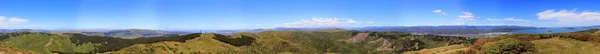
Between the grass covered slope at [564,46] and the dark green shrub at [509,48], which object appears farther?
the dark green shrub at [509,48]

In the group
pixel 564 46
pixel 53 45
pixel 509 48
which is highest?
pixel 53 45

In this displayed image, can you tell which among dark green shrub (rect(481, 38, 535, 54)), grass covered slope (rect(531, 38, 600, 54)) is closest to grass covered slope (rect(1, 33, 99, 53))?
dark green shrub (rect(481, 38, 535, 54))

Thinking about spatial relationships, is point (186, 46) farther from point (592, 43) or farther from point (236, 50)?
point (592, 43)

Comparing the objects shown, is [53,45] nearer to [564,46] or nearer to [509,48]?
[509,48]

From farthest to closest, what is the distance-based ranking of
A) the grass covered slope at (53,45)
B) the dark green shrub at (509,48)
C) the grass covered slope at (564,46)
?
the grass covered slope at (53,45)
the dark green shrub at (509,48)
the grass covered slope at (564,46)

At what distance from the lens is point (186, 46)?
166m

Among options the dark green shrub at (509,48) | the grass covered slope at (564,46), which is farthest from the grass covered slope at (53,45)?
the grass covered slope at (564,46)

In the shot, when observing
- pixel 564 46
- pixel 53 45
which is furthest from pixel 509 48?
pixel 53 45

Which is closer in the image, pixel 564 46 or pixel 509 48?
pixel 564 46

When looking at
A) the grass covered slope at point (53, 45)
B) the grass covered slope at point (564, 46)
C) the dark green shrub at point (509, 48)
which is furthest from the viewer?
the grass covered slope at point (53, 45)

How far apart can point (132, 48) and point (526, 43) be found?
11534 cm

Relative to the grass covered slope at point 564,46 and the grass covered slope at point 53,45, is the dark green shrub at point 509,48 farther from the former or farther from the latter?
the grass covered slope at point 53,45

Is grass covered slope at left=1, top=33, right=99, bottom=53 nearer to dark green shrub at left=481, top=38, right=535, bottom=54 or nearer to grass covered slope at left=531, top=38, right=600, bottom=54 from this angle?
dark green shrub at left=481, top=38, right=535, bottom=54

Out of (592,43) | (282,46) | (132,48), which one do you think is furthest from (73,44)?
(592,43)
